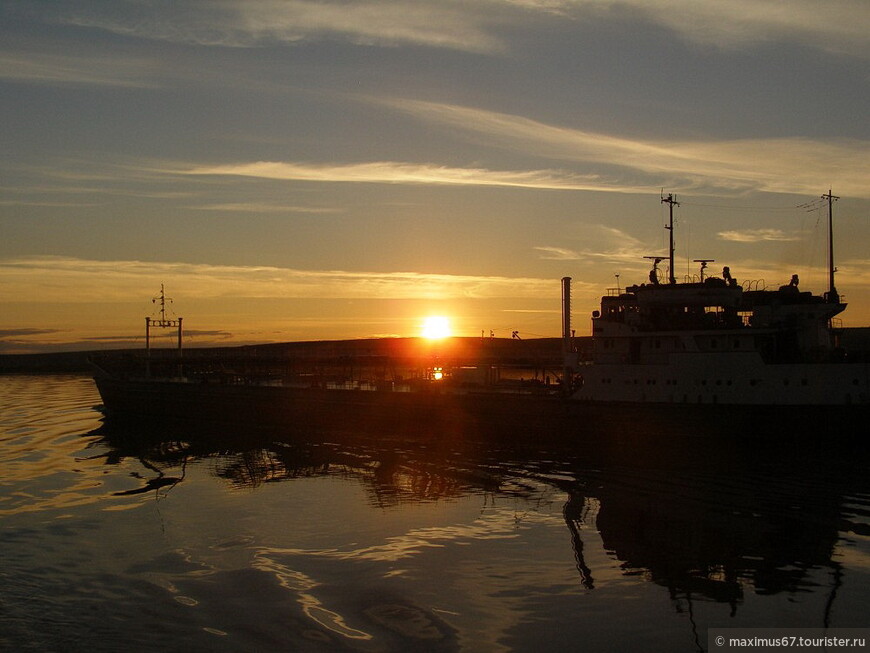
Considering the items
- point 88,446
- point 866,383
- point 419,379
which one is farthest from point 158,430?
point 866,383

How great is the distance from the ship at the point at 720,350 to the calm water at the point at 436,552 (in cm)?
398

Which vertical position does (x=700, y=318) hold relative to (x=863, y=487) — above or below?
above

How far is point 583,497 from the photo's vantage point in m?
31.6

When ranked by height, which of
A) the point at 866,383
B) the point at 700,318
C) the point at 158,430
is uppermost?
the point at 700,318

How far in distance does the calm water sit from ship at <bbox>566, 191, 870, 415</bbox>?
3.98 meters

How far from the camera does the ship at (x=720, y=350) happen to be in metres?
43.1

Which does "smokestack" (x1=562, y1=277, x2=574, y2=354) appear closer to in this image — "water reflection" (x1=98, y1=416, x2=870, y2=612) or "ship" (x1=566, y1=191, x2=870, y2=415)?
"ship" (x1=566, y1=191, x2=870, y2=415)

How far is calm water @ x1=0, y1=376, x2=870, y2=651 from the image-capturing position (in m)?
17.1

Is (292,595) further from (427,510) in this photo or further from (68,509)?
(68,509)

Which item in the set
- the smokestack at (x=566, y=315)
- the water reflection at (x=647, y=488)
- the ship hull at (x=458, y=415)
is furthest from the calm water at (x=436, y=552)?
the smokestack at (x=566, y=315)

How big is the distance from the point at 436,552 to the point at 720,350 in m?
30.0

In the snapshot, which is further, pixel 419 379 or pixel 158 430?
pixel 419 379

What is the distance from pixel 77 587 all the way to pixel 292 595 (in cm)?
596

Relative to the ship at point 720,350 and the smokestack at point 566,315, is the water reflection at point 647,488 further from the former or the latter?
the smokestack at point 566,315
